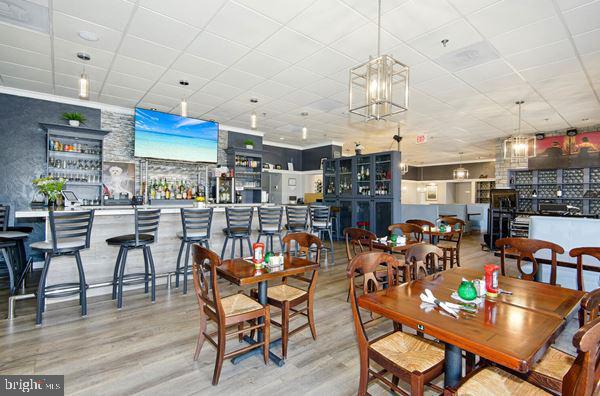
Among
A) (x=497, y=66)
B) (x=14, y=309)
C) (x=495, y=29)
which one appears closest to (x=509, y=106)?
(x=497, y=66)

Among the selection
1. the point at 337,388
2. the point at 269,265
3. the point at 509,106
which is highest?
the point at 509,106

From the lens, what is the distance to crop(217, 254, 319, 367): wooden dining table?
2.20 meters

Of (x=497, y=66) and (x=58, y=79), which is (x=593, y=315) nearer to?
(x=497, y=66)

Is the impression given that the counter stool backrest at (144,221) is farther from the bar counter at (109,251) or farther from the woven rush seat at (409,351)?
the woven rush seat at (409,351)

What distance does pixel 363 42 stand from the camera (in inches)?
143

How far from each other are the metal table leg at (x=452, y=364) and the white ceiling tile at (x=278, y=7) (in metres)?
3.18

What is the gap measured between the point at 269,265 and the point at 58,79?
5.14 meters

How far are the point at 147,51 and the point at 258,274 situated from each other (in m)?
3.51

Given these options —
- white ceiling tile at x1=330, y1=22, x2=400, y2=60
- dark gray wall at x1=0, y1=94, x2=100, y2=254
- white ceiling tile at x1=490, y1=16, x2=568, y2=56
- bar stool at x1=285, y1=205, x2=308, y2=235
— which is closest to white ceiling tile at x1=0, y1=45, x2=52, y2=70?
dark gray wall at x1=0, y1=94, x2=100, y2=254

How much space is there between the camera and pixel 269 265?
251 centimetres

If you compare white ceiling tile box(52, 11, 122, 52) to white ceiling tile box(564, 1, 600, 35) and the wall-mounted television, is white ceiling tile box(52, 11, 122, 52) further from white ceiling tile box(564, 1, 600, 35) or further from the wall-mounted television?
white ceiling tile box(564, 1, 600, 35)

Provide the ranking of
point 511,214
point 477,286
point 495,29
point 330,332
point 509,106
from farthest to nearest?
point 511,214
point 509,106
point 495,29
point 330,332
point 477,286

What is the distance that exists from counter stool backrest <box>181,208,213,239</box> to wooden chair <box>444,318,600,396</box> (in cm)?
343

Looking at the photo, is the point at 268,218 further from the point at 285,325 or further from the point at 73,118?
the point at 73,118
